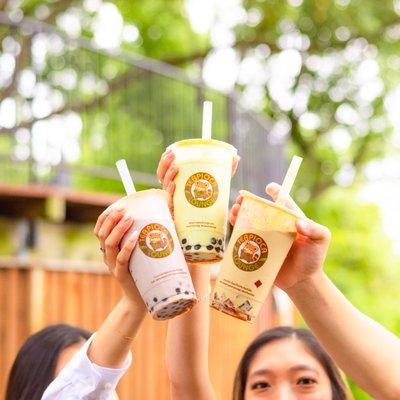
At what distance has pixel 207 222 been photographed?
7.36ft

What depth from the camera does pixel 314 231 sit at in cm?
210

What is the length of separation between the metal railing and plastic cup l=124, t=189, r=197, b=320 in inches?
179

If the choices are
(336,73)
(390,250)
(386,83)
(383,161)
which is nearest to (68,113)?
(336,73)

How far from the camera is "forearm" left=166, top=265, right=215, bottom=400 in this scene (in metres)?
2.60

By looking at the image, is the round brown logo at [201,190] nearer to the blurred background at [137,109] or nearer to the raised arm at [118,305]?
the raised arm at [118,305]

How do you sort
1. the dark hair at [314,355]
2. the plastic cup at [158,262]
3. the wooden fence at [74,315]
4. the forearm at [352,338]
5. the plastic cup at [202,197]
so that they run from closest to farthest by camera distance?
the forearm at [352,338] < the plastic cup at [158,262] < the plastic cup at [202,197] < the dark hair at [314,355] < the wooden fence at [74,315]

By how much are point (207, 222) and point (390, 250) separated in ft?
75.3

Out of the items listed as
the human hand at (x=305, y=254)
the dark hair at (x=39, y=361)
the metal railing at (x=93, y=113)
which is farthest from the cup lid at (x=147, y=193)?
the metal railing at (x=93, y=113)

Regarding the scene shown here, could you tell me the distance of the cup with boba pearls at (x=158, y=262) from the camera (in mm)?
2139

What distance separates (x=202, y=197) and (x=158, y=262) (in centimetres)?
20

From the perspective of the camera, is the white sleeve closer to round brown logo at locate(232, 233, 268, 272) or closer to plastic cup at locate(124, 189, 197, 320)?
plastic cup at locate(124, 189, 197, 320)

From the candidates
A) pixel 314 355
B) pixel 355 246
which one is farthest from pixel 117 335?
pixel 355 246

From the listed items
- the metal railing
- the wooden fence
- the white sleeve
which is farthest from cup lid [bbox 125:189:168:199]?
the metal railing

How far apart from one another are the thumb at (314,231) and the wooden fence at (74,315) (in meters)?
4.17
